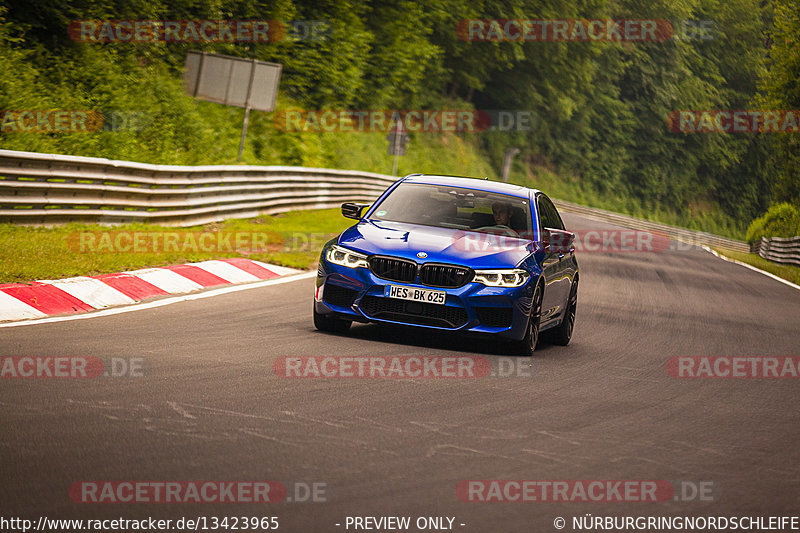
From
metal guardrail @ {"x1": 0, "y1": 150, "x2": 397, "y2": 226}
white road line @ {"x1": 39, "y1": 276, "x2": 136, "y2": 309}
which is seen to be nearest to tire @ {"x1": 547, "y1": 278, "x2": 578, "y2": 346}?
white road line @ {"x1": 39, "y1": 276, "x2": 136, "y2": 309}

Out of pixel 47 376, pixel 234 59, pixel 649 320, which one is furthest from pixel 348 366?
pixel 234 59

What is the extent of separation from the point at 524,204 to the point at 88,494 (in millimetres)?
7056

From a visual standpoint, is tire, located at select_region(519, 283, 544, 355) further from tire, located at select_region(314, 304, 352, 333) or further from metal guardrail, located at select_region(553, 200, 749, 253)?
metal guardrail, located at select_region(553, 200, 749, 253)

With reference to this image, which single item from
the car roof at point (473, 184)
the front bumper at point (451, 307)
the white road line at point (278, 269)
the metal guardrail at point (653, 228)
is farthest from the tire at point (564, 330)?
the metal guardrail at point (653, 228)

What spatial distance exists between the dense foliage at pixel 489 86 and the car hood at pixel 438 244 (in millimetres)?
10580

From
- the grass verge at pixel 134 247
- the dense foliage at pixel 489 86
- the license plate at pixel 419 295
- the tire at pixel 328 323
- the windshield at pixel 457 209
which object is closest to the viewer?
the license plate at pixel 419 295

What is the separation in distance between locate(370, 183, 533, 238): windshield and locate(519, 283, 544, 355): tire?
810 mm

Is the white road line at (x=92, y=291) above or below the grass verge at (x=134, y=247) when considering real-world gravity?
above

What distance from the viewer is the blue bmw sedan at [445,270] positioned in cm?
946

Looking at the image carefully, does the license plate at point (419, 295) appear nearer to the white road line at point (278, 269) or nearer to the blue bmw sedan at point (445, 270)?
the blue bmw sedan at point (445, 270)

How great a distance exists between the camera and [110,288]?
11.2 metres

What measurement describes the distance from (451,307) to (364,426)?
10.3 ft

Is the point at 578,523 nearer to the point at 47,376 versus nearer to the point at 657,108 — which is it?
the point at 47,376

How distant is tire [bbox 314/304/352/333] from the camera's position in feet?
33.3
